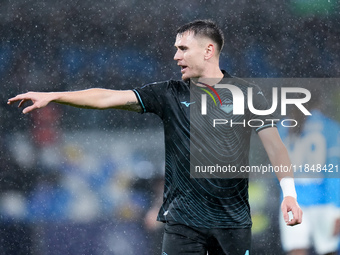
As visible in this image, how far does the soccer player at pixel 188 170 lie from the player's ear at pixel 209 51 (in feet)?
0.23

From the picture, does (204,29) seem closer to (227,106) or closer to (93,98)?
(227,106)

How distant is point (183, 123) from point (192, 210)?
514 mm

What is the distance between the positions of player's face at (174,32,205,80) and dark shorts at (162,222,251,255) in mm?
917

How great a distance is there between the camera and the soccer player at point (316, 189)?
6797mm

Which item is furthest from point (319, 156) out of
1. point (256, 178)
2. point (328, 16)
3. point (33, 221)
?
point (33, 221)

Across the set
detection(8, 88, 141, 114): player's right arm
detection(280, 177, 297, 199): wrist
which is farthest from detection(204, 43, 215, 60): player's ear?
detection(280, 177, 297, 199): wrist

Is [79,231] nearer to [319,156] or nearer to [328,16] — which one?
[319,156]

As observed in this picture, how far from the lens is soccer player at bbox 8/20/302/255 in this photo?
320cm

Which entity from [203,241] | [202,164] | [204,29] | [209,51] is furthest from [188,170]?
[204,29]

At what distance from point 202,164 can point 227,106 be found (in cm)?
44

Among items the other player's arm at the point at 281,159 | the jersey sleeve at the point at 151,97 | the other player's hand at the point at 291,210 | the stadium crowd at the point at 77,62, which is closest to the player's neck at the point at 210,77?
the jersey sleeve at the point at 151,97

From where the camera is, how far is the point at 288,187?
323cm

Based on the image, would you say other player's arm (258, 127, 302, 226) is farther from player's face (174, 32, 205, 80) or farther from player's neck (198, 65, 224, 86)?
player's face (174, 32, 205, 80)

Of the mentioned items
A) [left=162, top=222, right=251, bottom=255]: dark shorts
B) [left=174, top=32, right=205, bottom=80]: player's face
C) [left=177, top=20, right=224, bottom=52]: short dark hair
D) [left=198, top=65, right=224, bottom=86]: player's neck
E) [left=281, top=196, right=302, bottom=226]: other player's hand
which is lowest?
[left=162, top=222, right=251, bottom=255]: dark shorts
